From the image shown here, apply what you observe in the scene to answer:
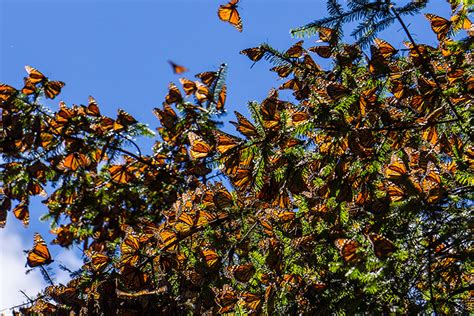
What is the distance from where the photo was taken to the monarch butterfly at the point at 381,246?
1.66 m

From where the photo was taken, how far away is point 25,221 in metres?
2.95

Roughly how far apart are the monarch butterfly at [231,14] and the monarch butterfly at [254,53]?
0.19 m

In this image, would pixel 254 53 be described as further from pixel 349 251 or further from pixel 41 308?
pixel 41 308

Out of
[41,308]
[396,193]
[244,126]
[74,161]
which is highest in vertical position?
[74,161]

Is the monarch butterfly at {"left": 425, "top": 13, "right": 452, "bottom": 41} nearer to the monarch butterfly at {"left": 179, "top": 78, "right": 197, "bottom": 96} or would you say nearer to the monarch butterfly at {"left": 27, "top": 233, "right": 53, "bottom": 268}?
the monarch butterfly at {"left": 179, "top": 78, "right": 197, "bottom": 96}

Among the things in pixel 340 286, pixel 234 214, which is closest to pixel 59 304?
pixel 234 214

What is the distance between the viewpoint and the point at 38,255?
8.30 feet

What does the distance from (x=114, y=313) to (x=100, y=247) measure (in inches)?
27.1

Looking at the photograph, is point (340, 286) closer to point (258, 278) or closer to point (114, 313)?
point (258, 278)

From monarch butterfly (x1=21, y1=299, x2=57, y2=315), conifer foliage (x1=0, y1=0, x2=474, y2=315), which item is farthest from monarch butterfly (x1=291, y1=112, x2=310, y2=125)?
monarch butterfly (x1=21, y1=299, x2=57, y2=315)

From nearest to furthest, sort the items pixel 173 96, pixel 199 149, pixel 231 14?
pixel 199 149
pixel 231 14
pixel 173 96

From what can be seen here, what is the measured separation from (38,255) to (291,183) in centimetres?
138

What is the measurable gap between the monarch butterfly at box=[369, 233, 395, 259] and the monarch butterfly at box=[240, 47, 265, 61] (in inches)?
38.0

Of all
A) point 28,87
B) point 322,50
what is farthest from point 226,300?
point 28,87
